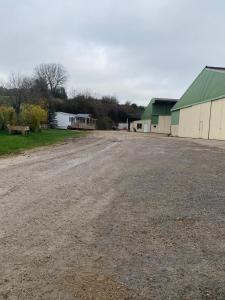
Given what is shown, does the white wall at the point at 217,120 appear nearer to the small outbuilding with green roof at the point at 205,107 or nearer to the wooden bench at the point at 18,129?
the small outbuilding with green roof at the point at 205,107

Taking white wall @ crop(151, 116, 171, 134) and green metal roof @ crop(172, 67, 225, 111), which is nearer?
green metal roof @ crop(172, 67, 225, 111)

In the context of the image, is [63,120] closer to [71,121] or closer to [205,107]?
[71,121]

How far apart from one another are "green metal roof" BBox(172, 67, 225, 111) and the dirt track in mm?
26370

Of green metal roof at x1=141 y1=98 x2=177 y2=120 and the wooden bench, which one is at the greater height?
green metal roof at x1=141 y1=98 x2=177 y2=120

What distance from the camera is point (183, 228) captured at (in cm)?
564

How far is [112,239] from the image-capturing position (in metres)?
5.12

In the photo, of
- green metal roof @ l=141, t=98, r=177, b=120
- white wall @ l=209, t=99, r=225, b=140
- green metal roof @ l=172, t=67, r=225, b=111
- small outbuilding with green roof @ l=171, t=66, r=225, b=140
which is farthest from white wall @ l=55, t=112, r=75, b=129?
white wall @ l=209, t=99, r=225, b=140

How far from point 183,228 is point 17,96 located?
34296 mm

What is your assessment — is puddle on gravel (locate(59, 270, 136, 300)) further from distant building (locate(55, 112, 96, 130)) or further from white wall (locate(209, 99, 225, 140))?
distant building (locate(55, 112, 96, 130))

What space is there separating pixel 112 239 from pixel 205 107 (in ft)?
113

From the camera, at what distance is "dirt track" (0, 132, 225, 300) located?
3777 mm

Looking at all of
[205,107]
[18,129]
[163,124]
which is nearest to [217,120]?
[205,107]

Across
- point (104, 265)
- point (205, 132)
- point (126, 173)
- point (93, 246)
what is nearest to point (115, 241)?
point (93, 246)

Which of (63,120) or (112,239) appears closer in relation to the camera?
(112,239)
